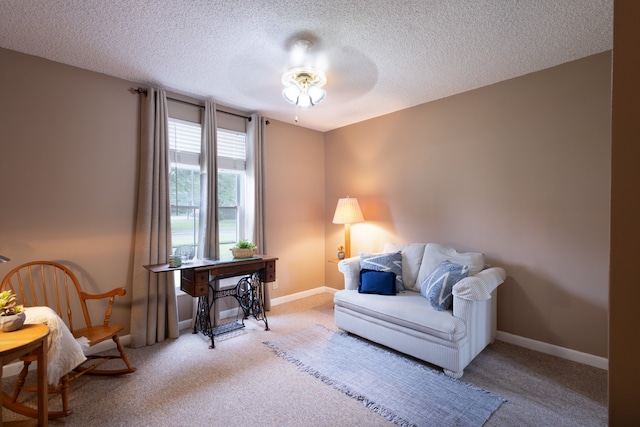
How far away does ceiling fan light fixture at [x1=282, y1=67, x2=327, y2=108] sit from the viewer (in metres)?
2.63

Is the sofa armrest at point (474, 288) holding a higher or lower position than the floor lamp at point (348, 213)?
lower

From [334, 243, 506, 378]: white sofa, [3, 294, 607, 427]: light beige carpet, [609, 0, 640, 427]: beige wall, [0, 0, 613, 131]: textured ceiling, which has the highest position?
[0, 0, 613, 131]: textured ceiling

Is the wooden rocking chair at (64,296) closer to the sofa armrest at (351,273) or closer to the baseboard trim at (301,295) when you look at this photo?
the baseboard trim at (301,295)

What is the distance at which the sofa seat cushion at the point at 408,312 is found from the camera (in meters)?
2.39

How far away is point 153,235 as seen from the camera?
3.11 metres

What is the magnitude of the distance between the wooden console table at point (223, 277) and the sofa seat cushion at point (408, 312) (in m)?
0.96

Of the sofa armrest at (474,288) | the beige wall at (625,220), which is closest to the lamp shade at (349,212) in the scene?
the sofa armrest at (474,288)

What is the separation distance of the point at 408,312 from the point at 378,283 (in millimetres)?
547

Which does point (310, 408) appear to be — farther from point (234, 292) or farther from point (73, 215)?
point (73, 215)

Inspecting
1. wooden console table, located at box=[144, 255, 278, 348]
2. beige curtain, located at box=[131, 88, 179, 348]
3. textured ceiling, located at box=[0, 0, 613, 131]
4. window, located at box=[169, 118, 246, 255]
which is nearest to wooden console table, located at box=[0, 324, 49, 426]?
wooden console table, located at box=[144, 255, 278, 348]

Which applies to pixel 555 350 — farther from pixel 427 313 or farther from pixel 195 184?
pixel 195 184

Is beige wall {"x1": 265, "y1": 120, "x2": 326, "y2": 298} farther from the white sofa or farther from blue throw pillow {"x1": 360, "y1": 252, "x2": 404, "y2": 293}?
blue throw pillow {"x1": 360, "y1": 252, "x2": 404, "y2": 293}

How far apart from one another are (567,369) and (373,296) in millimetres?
1704

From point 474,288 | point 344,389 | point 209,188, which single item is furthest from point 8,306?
point 474,288
